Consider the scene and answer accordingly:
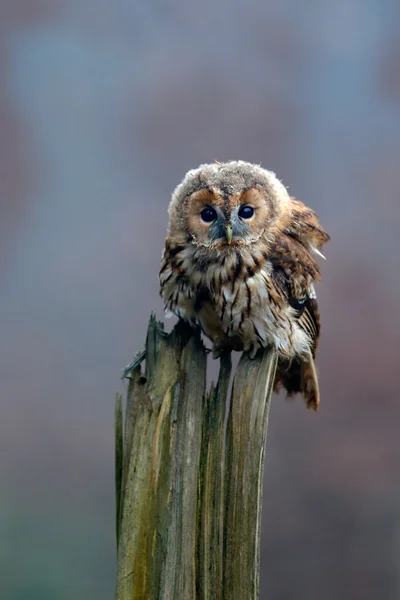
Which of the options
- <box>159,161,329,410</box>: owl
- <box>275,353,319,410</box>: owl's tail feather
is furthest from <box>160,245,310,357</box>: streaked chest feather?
<box>275,353,319,410</box>: owl's tail feather

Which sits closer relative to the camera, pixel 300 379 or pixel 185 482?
pixel 185 482

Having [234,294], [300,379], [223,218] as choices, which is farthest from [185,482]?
[300,379]

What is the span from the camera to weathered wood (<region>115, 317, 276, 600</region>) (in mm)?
1415

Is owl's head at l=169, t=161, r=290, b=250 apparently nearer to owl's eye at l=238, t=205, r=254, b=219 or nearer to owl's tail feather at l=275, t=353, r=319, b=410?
owl's eye at l=238, t=205, r=254, b=219

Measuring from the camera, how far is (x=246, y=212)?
5.64 feet

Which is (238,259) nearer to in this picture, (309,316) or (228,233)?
(228,233)

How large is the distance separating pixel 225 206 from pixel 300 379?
2.23 feet

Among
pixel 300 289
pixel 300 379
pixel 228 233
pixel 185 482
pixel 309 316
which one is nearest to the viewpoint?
pixel 185 482

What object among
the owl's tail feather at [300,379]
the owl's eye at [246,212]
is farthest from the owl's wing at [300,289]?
the owl's eye at [246,212]

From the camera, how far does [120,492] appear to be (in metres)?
1.50

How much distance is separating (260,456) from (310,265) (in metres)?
0.57

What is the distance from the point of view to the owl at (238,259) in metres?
1.70

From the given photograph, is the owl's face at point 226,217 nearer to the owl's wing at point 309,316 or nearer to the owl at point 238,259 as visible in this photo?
the owl at point 238,259

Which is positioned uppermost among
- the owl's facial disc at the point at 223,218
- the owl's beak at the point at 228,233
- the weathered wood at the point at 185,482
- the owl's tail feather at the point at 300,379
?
the owl's facial disc at the point at 223,218
